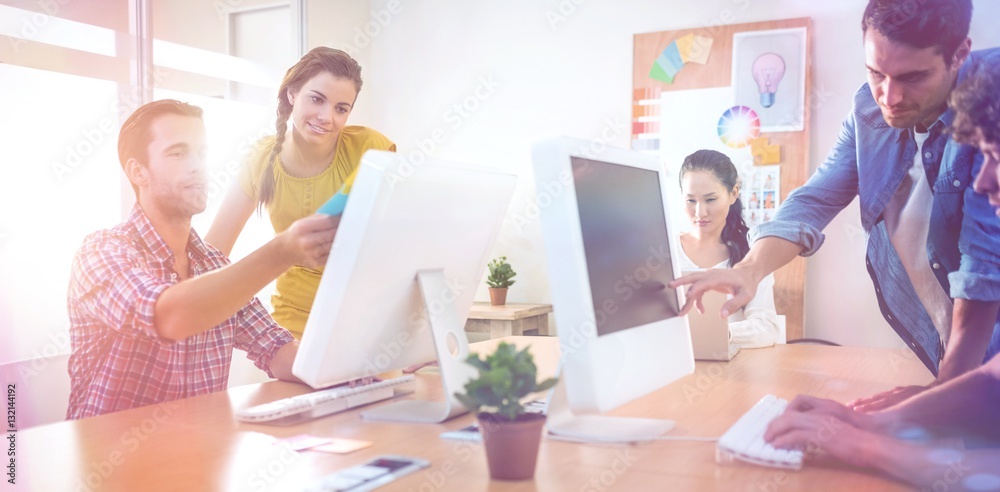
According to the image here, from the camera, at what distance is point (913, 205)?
1828mm

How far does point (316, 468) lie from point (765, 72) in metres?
3.26

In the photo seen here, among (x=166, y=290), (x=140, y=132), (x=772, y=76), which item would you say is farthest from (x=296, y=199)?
(x=772, y=76)

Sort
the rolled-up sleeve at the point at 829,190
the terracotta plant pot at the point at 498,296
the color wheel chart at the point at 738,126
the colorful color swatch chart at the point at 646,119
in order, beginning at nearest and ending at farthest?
the rolled-up sleeve at the point at 829,190 → the color wheel chart at the point at 738,126 → the colorful color swatch chart at the point at 646,119 → the terracotta plant pot at the point at 498,296

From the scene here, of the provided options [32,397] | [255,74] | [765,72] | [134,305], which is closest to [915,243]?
[134,305]

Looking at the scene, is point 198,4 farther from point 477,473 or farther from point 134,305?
point 477,473

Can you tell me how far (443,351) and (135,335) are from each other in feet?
2.23

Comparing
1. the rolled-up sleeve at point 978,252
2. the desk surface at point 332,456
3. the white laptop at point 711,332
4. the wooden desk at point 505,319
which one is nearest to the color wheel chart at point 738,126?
the wooden desk at point 505,319

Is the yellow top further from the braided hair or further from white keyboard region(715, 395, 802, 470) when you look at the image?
white keyboard region(715, 395, 802, 470)

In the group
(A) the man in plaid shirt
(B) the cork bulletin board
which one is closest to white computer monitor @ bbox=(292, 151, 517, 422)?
(A) the man in plaid shirt

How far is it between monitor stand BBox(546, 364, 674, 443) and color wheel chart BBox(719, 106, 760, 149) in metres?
2.74

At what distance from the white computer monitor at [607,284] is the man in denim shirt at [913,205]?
10cm

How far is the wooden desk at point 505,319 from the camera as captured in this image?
12.4 feet

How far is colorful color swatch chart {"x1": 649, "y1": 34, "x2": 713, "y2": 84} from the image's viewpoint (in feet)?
→ 12.6

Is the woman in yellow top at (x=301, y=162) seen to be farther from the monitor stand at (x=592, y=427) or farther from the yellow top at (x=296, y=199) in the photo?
the monitor stand at (x=592, y=427)
